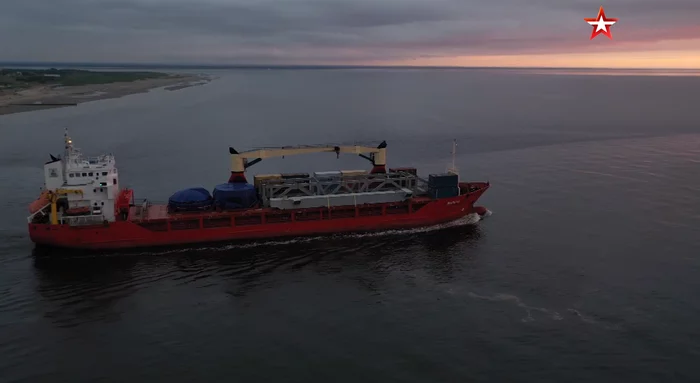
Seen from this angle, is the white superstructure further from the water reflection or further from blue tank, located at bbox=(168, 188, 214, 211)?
blue tank, located at bbox=(168, 188, 214, 211)

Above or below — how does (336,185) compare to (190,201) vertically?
above

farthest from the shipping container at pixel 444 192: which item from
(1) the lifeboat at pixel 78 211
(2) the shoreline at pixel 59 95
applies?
(2) the shoreline at pixel 59 95

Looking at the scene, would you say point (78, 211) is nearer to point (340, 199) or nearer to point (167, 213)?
point (167, 213)

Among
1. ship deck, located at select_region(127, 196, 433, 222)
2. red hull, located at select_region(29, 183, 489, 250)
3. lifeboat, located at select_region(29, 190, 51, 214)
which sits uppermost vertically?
lifeboat, located at select_region(29, 190, 51, 214)

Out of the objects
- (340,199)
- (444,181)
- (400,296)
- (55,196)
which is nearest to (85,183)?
(55,196)

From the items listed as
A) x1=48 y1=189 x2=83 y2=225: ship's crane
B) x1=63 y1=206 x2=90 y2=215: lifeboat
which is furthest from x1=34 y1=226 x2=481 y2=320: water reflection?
x1=63 y1=206 x2=90 y2=215: lifeboat

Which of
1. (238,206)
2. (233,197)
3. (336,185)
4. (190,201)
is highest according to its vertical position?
(336,185)

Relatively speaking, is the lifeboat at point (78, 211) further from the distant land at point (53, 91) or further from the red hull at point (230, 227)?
the distant land at point (53, 91)
